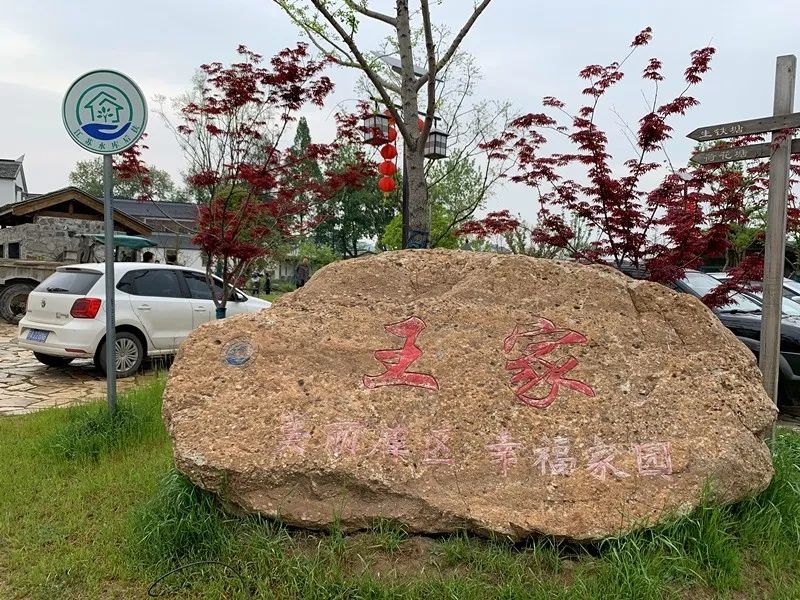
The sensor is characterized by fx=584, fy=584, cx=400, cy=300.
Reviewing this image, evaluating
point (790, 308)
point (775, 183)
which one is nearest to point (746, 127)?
point (775, 183)

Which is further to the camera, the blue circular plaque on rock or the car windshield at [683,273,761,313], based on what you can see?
the car windshield at [683,273,761,313]

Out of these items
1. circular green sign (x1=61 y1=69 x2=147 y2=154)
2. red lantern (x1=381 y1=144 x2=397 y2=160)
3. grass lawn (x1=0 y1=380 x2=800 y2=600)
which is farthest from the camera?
red lantern (x1=381 y1=144 x2=397 y2=160)

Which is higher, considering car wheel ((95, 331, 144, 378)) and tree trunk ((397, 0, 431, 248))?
tree trunk ((397, 0, 431, 248))

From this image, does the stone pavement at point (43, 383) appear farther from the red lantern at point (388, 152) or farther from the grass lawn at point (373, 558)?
the red lantern at point (388, 152)

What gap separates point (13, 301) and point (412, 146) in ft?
33.9

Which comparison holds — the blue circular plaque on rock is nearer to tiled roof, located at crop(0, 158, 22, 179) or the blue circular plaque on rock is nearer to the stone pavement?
the stone pavement

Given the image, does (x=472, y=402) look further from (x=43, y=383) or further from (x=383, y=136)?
(x=43, y=383)

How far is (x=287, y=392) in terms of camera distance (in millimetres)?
2932

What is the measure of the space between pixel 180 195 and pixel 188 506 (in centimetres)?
4135

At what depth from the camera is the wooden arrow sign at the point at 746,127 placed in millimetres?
3572

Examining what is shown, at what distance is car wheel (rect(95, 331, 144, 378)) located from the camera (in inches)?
280

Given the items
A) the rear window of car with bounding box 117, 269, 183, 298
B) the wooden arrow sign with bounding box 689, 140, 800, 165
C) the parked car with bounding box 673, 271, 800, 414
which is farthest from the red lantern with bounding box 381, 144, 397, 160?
the wooden arrow sign with bounding box 689, 140, 800, 165

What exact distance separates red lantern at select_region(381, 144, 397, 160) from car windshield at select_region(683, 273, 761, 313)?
4274 mm

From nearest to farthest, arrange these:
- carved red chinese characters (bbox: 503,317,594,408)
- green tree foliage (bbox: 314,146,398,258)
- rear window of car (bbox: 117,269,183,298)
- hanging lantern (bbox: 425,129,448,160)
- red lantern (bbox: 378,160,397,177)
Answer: carved red chinese characters (bbox: 503,317,594,408) → rear window of car (bbox: 117,269,183,298) → hanging lantern (bbox: 425,129,448,160) → red lantern (bbox: 378,160,397,177) → green tree foliage (bbox: 314,146,398,258)
